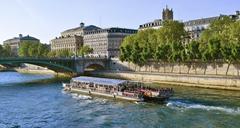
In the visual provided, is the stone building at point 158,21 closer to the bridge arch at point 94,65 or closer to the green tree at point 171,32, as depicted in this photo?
the bridge arch at point 94,65

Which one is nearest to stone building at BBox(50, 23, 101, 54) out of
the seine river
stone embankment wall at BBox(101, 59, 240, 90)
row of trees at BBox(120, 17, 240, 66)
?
row of trees at BBox(120, 17, 240, 66)

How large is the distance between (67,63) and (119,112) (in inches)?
2257


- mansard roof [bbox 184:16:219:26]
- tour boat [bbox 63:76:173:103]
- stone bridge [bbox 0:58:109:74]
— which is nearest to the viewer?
tour boat [bbox 63:76:173:103]

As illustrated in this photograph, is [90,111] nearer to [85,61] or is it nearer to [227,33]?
[227,33]

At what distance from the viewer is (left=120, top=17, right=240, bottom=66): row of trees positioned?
2842 inches

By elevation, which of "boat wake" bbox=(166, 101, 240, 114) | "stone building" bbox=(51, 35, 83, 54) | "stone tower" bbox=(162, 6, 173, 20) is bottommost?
"boat wake" bbox=(166, 101, 240, 114)

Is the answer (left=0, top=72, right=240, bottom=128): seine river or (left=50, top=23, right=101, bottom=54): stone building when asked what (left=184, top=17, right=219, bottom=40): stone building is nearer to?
(left=50, top=23, right=101, bottom=54): stone building

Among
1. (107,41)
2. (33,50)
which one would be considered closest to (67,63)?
(107,41)

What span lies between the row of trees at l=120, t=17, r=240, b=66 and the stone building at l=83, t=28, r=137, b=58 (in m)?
46.3

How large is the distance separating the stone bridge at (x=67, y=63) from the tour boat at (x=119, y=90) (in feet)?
89.5

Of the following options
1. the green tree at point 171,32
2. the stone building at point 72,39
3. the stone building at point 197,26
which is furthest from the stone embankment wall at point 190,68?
the stone building at point 72,39

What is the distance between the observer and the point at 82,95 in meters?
59.7

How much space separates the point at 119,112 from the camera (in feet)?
147

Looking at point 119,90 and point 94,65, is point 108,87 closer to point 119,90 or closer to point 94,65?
point 119,90
